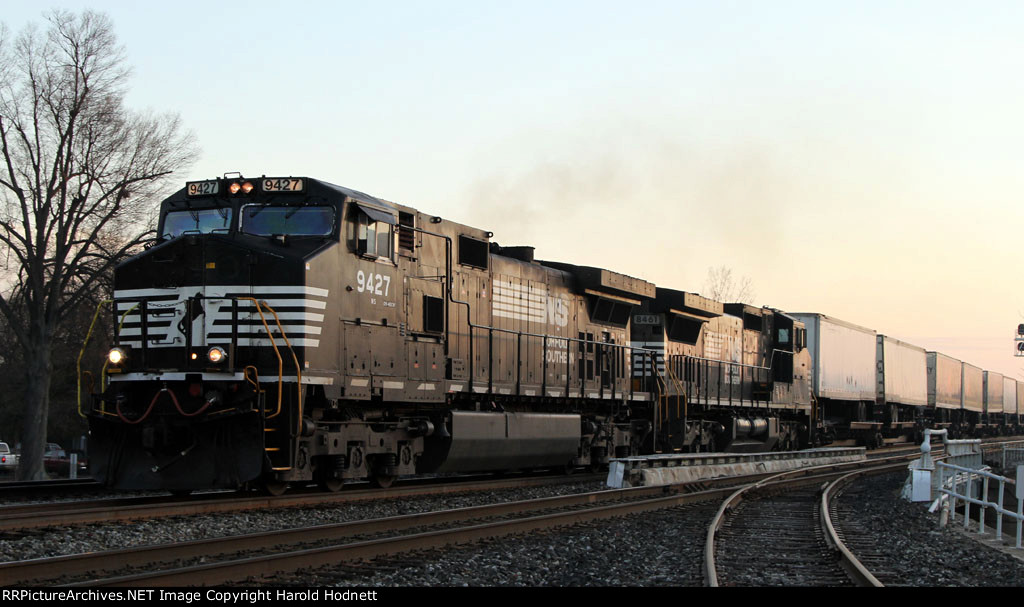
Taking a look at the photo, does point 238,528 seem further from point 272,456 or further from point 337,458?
point 337,458

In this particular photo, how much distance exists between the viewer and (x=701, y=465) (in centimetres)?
1966

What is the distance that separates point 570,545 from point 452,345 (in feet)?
18.5

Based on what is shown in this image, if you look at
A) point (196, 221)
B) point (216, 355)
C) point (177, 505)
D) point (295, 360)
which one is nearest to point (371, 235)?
point (196, 221)

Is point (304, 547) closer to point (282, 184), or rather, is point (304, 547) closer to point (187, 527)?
point (187, 527)

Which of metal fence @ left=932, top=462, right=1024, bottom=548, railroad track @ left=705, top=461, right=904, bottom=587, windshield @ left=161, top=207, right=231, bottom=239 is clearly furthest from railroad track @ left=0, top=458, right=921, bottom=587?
windshield @ left=161, top=207, right=231, bottom=239

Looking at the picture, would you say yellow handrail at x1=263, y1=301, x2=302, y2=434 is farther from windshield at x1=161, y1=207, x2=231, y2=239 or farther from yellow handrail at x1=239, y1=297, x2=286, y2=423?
windshield at x1=161, y1=207, x2=231, y2=239

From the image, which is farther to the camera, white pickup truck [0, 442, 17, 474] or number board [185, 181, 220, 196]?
white pickup truck [0, 442, 17, 474]

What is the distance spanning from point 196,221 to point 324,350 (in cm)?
234

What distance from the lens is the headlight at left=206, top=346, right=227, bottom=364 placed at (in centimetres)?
1174

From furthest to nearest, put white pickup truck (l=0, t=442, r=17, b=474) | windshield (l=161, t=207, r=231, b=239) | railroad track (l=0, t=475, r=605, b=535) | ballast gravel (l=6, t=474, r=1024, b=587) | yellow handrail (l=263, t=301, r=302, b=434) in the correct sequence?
white pickup truck (l=0, t=442, r=17, b=474)
windshield (l=161, t=207, r=231, b=239)
yellow handrail (l=263, t=301, r=302, b=434)
railroad track (l=0, t=475, r=605, b=535)
ballast gravel (l=6, t=474, r=1024, b=587)

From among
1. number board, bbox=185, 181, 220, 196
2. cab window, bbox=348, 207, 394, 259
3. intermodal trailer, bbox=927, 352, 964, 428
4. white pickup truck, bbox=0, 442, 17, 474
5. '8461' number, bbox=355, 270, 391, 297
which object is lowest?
white pickup truck, bbox=0, 442, 17, 474

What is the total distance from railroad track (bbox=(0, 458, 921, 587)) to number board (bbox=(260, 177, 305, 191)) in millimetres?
4376

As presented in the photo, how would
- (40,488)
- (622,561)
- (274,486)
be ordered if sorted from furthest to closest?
(40,488) < (274,486) < (622,561)

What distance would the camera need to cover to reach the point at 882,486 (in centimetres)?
1955
